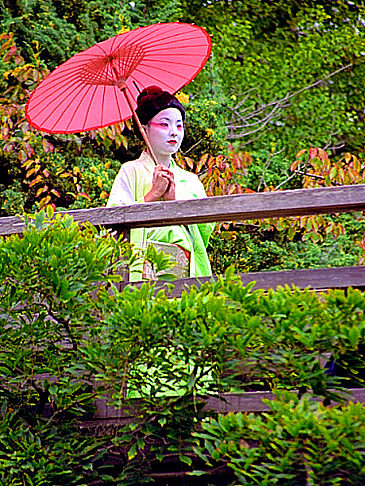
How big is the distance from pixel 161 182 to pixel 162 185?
0.6 inches

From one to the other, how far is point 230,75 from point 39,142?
4.75 metres

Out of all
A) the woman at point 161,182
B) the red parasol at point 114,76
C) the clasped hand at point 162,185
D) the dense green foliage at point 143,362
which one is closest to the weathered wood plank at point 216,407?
the dense green foliage at point 143,362

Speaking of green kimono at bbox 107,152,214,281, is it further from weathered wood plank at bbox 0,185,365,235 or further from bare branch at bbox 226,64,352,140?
bare branch at bbox 226,64,352,140

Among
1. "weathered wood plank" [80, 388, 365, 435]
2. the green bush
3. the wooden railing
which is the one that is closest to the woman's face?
the wooden railing

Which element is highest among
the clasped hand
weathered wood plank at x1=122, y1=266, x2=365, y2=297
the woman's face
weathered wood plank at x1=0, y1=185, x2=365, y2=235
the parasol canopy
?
the parasol canopy

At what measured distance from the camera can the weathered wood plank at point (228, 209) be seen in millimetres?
2910

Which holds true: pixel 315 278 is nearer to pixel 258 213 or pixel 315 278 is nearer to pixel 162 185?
pixel 258 213

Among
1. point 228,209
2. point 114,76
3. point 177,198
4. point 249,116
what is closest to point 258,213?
point 228,209

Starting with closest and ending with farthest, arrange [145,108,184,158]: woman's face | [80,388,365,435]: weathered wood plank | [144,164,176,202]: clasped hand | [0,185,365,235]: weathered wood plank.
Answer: [80,388,365,435]: weathered wood plank < [0,185,365,235]: weathered wood plank < [144,164,176,202]: clasped hand < [145,108,184,158]: woman's face

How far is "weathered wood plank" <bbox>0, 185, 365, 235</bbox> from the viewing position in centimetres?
291

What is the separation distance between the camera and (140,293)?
2680 mm

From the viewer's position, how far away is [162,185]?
145 inches

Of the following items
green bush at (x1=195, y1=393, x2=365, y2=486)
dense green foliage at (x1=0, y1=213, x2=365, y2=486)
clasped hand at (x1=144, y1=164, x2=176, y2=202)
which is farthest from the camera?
clasped hand at (x1=144, y1=164, x2=176, y2=202)

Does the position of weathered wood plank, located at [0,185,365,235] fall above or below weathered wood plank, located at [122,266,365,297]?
above
